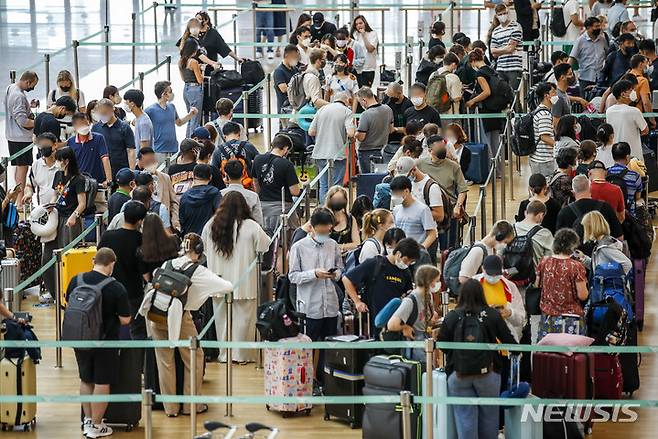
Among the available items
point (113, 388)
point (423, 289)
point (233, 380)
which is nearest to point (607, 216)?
point (423, 289)

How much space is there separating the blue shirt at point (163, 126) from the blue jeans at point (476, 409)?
24.4 ft

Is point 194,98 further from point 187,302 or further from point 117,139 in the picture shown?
point 187,302

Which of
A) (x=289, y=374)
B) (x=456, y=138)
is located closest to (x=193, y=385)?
(x=289, y=374)

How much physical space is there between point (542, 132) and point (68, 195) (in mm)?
4811

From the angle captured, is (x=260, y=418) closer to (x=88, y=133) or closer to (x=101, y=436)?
(x=101, y=436)

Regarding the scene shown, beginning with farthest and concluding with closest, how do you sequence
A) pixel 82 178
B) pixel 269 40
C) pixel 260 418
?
1. pixel 269 40
2. pixel 82 178
3. pixel 260 418

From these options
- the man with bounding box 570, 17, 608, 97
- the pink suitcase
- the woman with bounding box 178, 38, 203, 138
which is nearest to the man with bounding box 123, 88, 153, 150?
the woman with bounding box 178, 38, 203, 138

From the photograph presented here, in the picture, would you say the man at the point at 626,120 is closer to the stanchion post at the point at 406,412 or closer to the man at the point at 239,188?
the man at the point at 239,188

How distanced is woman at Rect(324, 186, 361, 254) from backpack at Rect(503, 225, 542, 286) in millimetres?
1320

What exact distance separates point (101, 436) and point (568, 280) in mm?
3566

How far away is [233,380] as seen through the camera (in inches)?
483

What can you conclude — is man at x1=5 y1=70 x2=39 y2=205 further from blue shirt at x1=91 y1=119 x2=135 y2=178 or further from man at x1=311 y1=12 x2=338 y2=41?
man at x1=311 y1=12 x2=338 y2=41

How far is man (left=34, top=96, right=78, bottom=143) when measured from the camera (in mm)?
15656

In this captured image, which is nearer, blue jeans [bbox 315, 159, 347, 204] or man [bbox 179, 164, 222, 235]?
man [bbox 179, 164, 222, 235]
